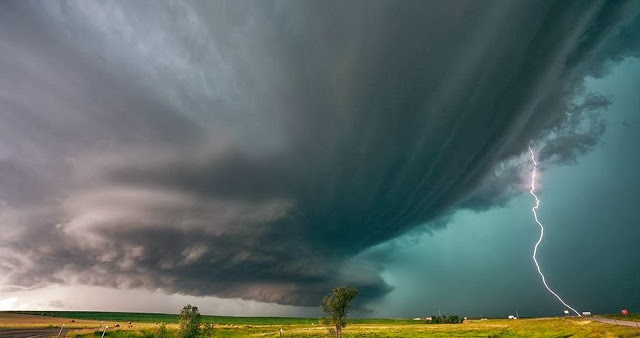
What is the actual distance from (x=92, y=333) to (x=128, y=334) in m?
11.8

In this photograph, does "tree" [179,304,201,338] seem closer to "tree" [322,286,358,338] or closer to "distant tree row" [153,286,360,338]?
"distant tree row" [153,286,360,338]

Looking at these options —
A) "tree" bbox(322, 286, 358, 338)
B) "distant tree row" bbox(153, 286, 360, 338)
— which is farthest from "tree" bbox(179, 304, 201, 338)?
"tree" bbox(322, 286, 358, 338)

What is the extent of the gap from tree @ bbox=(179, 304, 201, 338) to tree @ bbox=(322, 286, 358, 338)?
41322 mm

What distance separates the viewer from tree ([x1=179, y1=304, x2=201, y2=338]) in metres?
100

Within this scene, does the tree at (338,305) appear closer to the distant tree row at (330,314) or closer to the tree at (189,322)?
the distant tree row at (330,314)

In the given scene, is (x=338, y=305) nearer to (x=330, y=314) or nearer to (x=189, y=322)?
(x=330, y=314)

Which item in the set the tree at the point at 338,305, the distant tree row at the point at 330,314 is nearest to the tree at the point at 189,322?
the distant tree row at the point at 330,314

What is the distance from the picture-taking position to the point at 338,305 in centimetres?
10125

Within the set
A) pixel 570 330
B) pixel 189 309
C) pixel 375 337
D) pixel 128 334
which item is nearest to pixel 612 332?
pixel 570 330

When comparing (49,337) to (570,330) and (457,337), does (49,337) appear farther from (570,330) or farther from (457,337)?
(570,330)

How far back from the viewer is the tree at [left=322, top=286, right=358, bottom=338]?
101625 millimetres

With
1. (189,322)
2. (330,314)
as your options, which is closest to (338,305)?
(330,314)

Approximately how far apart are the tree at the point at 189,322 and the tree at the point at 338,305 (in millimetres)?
41322

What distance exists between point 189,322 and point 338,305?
1875 inches
